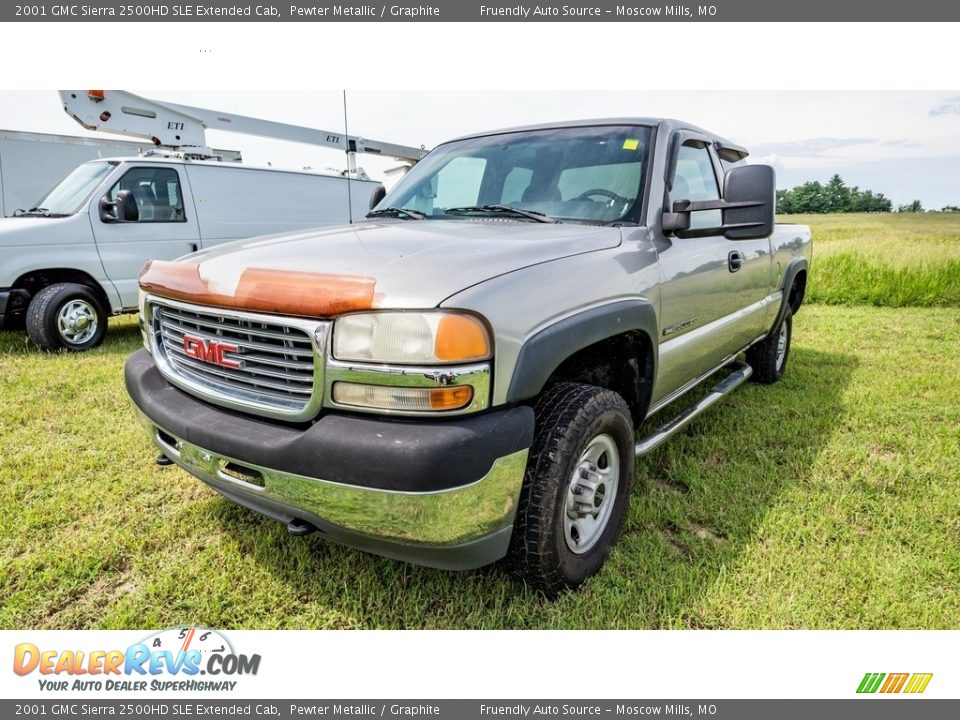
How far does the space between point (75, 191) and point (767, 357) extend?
718 centimetres

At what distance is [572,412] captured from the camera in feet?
6.81

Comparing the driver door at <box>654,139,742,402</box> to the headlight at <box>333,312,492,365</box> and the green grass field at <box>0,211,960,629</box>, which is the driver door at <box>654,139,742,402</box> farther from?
the headlight at <box>333,312,492,365</box>

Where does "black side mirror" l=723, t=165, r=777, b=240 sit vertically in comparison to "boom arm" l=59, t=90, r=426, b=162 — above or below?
below

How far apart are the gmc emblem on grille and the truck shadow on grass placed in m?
0.82

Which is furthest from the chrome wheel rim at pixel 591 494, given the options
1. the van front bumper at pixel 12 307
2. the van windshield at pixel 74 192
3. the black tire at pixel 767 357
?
the van windshield at pixel 74 192

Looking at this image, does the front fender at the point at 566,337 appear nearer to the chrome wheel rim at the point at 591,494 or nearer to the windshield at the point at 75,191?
the chrome wheel rim at the point at 591,494

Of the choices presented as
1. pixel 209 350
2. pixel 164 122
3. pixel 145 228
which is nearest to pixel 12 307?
pixel 145 228

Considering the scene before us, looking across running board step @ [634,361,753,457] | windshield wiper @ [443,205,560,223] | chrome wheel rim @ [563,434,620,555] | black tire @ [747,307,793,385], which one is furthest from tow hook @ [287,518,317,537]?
black tire @ [747,307,793,385]

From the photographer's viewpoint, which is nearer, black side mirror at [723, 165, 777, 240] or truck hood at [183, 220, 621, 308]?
truck hood at [183, 220, 621, 308]

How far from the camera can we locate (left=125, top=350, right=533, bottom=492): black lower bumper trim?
1615 millimetres

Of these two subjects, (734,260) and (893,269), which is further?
(893,269)

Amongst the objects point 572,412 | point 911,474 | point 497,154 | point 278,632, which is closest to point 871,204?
point 911,474

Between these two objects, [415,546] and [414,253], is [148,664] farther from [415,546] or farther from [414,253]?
[414,253]

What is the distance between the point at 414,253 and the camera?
205 centimetres
